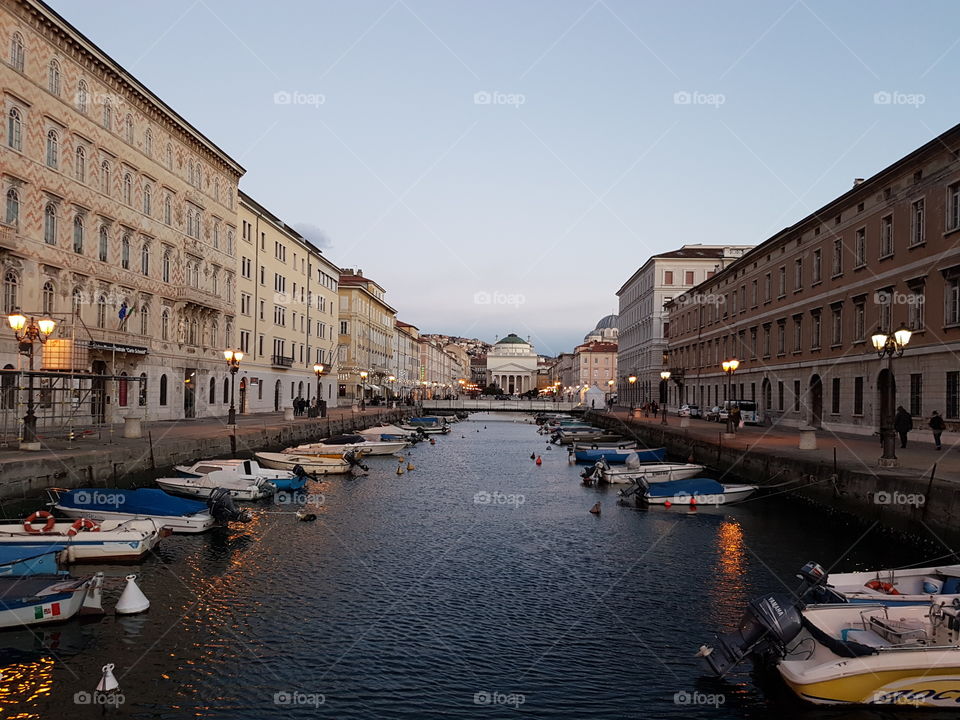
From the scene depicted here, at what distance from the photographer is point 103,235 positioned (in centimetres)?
4119

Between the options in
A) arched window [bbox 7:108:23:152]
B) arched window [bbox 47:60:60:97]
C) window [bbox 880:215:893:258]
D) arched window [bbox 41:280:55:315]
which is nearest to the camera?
arched window [bbox 7:108:23:152]

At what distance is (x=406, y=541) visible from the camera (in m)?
21.9

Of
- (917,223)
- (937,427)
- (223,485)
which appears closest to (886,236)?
(917,223)

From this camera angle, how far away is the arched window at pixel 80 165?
1511 inches

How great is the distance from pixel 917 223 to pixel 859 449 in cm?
1231

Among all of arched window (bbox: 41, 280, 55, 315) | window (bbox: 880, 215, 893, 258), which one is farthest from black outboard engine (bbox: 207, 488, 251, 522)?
window (bbox: 880, 215, 893, 258)

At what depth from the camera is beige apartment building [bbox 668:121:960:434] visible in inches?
1289

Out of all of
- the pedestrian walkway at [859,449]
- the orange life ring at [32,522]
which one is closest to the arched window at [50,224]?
the orange life ring at [32,522]

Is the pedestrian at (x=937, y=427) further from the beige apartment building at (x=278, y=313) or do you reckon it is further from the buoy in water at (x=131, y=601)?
the beige apartment building at (x=278, y=313)

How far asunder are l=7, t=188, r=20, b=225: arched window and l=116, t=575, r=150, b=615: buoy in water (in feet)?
83.8

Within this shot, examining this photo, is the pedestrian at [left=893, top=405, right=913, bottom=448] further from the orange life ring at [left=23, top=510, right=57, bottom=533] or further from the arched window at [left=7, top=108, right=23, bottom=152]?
the arched window at [left=7, top=108, right=23, bottom=152]

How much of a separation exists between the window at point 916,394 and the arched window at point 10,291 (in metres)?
41.6

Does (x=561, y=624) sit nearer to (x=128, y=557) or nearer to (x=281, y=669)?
(x=281, y=669)

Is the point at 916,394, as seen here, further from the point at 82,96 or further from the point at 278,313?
the point at 278,313
